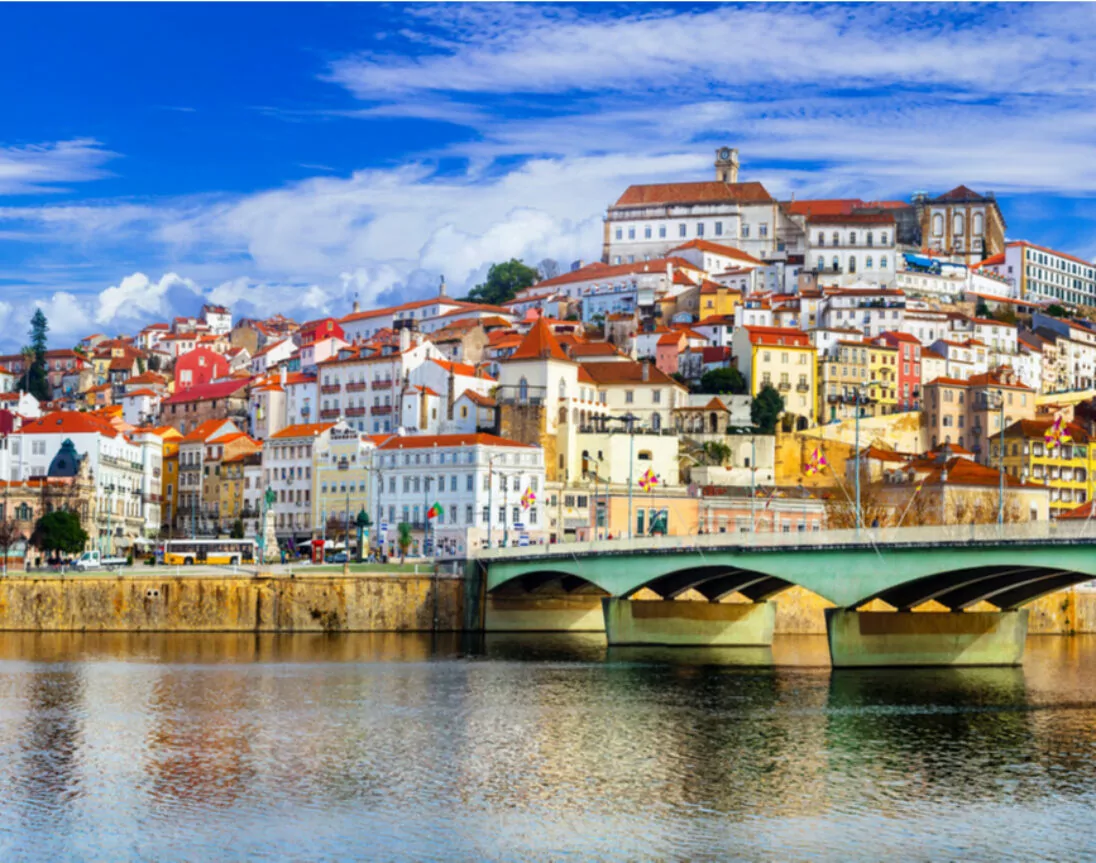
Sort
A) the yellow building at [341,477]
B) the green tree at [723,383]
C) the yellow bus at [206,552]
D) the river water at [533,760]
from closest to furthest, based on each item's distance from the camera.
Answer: the river water at [533,760]
the yellow bus at [206,552]
the yellow building at [341,477]
the green tree at [723,383]

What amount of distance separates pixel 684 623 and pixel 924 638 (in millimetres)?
13973

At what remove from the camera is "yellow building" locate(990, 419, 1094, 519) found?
11875cm

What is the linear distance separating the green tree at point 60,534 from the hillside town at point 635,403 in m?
1.88

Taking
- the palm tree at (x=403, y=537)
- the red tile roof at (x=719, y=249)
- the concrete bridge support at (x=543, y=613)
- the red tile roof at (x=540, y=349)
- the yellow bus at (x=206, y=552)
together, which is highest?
the red tile roof at (x=719, y=249)

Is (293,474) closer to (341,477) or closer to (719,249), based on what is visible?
(341,477)

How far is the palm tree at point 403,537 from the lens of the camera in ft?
A: 318

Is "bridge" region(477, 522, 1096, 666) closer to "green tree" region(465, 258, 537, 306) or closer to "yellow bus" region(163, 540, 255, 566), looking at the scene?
"yellow bus" region(163, 540, 255, 566)

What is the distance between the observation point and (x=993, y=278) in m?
171

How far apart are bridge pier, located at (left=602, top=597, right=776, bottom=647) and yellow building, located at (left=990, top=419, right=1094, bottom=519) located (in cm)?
5297

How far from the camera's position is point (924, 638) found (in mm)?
58312

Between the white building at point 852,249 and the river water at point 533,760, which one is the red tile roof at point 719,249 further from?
the river water at point 533,760

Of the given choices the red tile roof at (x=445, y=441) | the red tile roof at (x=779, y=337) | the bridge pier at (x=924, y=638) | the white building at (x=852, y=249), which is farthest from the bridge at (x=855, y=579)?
the white building at (x=852, y=249)

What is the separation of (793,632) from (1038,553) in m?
32.5

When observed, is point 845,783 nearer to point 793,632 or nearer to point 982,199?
point 793,632
